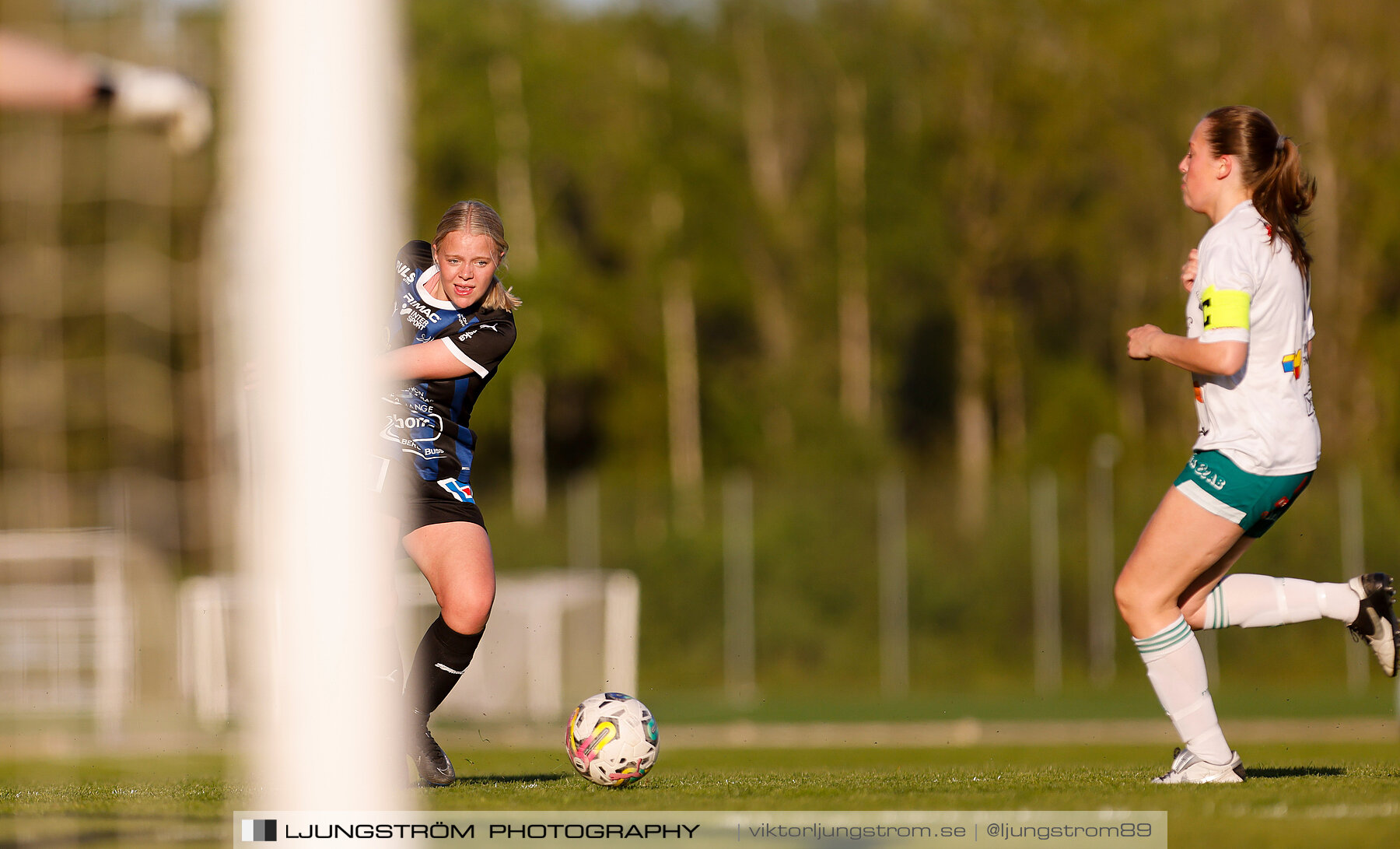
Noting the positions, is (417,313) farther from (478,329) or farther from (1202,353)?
(1202,353)

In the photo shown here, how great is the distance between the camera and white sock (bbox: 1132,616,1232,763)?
572 cm

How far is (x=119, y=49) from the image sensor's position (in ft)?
141

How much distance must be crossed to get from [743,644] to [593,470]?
48.2 ft

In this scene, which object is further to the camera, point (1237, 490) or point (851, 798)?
point (1237, 490)

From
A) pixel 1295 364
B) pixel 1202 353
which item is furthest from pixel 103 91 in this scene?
pixel 1295 364

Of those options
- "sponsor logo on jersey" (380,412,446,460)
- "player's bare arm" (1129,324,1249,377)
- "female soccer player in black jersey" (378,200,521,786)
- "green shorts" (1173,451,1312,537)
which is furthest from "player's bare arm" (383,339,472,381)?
"green shorts" (1173,451,1312,537)

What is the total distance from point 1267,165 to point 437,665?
139 inches

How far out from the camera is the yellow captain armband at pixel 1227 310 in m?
5.42

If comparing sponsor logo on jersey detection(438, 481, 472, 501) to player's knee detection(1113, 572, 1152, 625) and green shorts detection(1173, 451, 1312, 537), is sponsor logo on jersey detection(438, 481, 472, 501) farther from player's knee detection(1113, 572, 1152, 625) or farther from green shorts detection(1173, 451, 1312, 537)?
green shorts detection(1173, 451, 1312, 537)

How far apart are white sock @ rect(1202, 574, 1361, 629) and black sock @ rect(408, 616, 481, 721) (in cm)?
274

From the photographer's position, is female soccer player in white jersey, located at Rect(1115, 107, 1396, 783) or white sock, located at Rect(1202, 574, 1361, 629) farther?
white sock, located at Rect(1202, 574, 1361, 629)

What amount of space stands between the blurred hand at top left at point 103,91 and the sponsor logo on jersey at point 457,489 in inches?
105

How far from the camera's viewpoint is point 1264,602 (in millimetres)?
5980

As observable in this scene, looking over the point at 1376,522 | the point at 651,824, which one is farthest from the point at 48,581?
the point at 651,824
